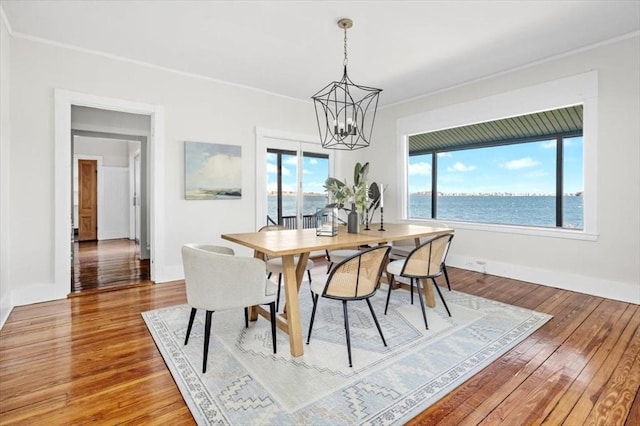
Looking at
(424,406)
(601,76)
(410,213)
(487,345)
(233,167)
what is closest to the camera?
(424,406)

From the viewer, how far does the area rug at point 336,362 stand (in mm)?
1676

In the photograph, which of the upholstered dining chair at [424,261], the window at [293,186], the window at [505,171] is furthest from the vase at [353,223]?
the window at [505,171]

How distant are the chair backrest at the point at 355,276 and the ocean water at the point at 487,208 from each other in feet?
10.2

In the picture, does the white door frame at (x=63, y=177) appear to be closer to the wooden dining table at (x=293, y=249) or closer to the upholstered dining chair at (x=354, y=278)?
the wooden dining table at (x=293, y=249)

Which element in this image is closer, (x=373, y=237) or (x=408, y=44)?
(x=373, y=237)

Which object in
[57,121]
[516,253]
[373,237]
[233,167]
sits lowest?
[516,253]

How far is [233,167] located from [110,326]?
2.62m

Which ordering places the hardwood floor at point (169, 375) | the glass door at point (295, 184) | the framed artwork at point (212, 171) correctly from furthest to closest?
the glass door at point (295, 184) < the framed artwork at point (212, 171) < the hardwood floor at point (169, 375)

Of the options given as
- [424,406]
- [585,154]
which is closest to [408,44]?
[585,154]

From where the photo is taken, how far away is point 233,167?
4.73 meters

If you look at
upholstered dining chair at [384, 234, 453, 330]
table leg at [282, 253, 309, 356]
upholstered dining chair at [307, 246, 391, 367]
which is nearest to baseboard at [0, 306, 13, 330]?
table leg at [282, 253, 309, 356]

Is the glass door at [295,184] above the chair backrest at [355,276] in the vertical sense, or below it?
above

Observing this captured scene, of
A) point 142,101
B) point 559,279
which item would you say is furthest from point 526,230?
point 142,101

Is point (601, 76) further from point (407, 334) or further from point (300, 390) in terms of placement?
point (300, 390)
